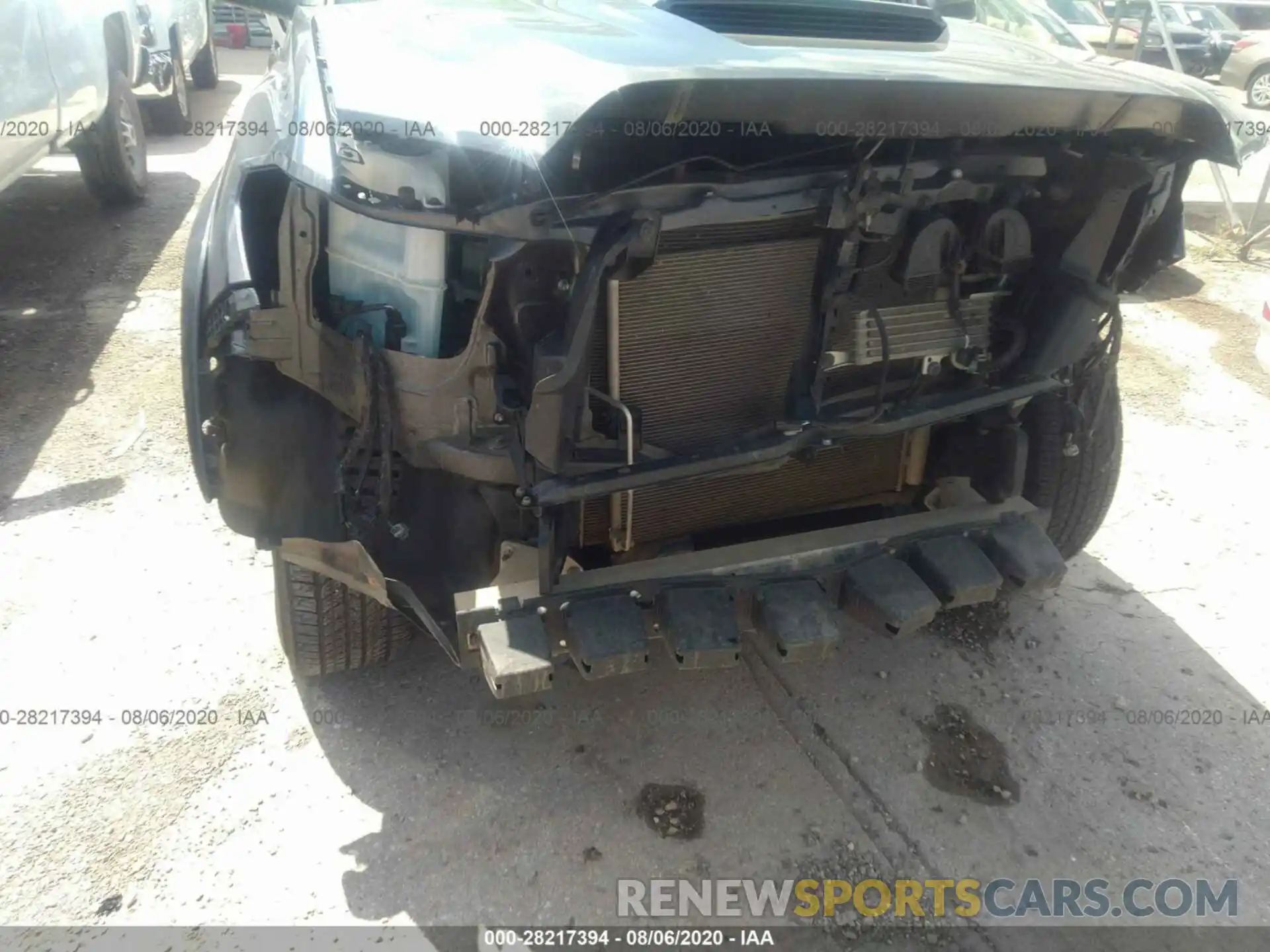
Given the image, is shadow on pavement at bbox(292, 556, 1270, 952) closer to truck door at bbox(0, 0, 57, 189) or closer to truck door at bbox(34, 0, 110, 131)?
truck door at bbox(0, 0, 57, 189)

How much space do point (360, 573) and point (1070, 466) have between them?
1.84 metres

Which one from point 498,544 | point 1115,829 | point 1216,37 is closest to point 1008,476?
point 1115,829

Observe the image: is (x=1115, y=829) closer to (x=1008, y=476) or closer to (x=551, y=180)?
(x=1008, y=476)

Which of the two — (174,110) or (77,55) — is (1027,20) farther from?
(174,110)

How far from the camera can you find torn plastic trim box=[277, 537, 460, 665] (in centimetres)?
178

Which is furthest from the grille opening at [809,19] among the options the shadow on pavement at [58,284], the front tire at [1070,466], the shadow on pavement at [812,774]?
the shadow on pavement at [58,284]

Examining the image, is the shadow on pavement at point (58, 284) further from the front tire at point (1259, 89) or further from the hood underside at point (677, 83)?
the front tire at point (1259, 89)

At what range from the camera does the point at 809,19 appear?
2057 mm

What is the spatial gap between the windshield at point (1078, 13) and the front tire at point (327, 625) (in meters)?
8.91

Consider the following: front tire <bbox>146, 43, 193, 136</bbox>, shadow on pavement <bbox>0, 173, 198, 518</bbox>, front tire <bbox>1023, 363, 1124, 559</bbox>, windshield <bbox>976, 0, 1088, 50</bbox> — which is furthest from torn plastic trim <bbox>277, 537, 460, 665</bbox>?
front tire <bbox>146, 43, 193, 136</bbox>

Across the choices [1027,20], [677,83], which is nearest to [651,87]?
[677,83]

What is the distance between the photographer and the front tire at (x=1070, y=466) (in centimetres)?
236

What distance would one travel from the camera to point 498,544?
1922 mm

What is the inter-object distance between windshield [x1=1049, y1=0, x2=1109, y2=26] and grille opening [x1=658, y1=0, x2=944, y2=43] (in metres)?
7.65
